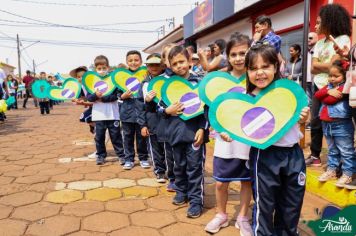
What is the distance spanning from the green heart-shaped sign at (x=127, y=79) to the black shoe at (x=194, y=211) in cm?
199

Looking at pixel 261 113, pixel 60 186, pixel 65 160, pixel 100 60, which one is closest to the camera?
pixel 261 113

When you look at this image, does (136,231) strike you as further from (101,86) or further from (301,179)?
(101,86)

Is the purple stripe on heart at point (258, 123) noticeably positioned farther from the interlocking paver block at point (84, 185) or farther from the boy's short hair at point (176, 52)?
the interlocking paver block at point (84, 185)

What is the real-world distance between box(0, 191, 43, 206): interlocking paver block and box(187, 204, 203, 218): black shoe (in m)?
1.60

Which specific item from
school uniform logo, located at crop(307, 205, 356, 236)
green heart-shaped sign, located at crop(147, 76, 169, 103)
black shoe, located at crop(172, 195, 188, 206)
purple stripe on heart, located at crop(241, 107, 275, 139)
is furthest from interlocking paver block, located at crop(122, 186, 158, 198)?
school uniform logo, located at crop(307, 205, 356, 236)

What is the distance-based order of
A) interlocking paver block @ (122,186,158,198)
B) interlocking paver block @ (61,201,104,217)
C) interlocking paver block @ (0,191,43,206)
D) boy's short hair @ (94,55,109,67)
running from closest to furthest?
1. interlocking paver block @ (61,201,104,217)
2. interlocking paver block @ (0,191,43,206)
3. interlocking paver block @ (122,186,158,198)
4. boy's short hair @ (94,55,109,67)

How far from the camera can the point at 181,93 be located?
3.05 m

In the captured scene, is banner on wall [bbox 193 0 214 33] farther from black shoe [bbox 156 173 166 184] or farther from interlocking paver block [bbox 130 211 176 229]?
interlocking paver block [bbox 130 211 176 229]

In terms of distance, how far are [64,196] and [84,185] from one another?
1.30 ft

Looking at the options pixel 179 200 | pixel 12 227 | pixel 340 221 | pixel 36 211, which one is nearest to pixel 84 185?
pixel 36 211

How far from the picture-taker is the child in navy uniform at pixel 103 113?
461 cm

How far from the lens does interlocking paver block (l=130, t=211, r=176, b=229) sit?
2781mm

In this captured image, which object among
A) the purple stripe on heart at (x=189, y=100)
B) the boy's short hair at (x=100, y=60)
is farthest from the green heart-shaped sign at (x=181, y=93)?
the boy's short hair at (x=100, y=60)

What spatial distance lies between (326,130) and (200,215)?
4.89 feet
